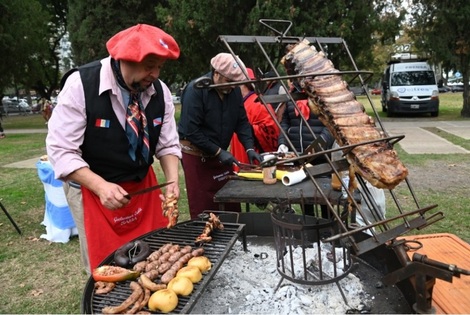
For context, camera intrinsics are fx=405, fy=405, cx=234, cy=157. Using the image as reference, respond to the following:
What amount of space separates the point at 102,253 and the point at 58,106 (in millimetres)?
874

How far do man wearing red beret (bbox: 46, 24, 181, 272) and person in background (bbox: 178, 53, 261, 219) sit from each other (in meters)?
0.84

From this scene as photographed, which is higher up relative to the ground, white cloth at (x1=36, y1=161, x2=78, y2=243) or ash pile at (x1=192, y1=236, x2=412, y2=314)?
ash pile at (x1=192, y1=236, x2=412, y2=314)

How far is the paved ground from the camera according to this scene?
9016 mm

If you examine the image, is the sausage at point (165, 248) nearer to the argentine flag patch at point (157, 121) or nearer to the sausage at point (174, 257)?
the sausage at point (174, 257)

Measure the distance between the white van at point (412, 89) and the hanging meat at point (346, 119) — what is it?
15198 mm

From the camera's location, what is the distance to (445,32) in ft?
46.5

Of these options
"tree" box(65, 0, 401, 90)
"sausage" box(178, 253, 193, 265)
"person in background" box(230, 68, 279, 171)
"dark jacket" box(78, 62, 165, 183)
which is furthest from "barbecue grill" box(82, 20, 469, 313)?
"tree" box(65, 0, 401, 90)

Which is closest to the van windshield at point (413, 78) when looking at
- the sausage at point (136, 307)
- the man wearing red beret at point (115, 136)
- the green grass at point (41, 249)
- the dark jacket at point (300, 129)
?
the green grass at point (41, 249)

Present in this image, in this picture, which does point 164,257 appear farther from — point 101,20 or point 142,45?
point 101,20

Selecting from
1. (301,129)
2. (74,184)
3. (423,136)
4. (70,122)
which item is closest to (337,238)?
(70,122)

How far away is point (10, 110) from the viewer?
34.8 metres

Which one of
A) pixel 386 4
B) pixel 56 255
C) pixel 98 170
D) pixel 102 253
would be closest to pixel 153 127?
pixel 98 170

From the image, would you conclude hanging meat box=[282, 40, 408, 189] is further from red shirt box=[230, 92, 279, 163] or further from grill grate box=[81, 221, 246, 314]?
red shirt box=[230, 92, 279, 163]

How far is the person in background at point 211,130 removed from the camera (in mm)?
3279
